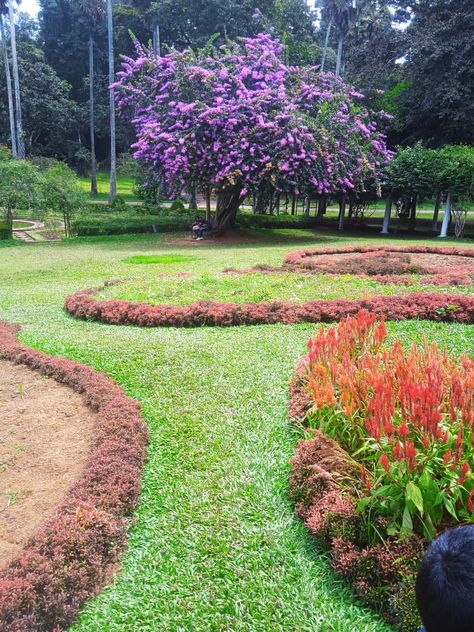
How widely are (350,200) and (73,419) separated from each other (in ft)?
70.1

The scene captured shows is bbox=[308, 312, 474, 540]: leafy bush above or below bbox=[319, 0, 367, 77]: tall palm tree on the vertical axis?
below

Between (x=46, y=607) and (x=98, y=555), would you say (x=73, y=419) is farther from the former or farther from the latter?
(x=46, y=607)

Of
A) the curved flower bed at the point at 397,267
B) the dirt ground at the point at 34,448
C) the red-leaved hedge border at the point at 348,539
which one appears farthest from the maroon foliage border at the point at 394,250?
the red-leaved hedge border at the point at 348,539

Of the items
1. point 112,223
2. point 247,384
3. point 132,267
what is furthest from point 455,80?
point 247,384

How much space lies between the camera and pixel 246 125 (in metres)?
16.5

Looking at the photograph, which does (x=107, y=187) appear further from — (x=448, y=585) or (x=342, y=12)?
(x=448, y=585)

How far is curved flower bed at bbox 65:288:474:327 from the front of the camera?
6.55 metres

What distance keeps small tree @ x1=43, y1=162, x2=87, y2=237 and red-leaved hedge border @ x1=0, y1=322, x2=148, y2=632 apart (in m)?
16.3

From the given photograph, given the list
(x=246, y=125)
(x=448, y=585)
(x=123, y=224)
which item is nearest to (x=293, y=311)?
(x=448, y=585)

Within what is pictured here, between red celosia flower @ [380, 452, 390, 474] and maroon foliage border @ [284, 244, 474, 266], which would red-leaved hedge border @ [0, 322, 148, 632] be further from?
maroon foliage border @ [284, 244, 474, 266]

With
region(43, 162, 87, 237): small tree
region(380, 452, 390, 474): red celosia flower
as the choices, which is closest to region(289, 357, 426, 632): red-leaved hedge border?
region(380, 452, 390, 474): red celosia flower

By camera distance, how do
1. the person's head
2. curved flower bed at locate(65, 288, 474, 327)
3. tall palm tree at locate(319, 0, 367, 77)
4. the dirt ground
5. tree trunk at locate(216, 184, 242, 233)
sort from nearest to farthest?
the person's head, the dirt ground, curved flower bed at locate(65, 288, 474, 327), tree trunk at locate(216, 184, 242, 233), tall palm tree at locate(319, 0, 367, 77)

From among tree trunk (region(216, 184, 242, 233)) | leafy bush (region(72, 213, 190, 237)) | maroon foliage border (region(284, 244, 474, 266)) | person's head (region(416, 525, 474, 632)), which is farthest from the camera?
leafy bush (region(72, 213, 190, 237))

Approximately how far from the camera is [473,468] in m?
2.64
